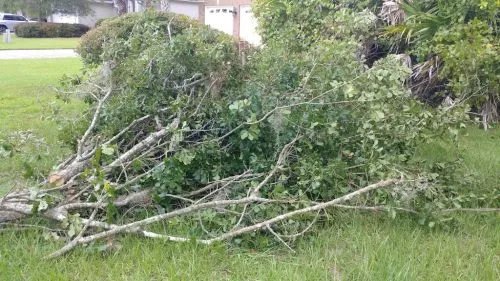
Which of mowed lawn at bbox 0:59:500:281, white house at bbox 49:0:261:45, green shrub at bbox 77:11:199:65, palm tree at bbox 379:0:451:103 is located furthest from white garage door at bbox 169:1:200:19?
mowed lawn at bbox 0:59:500:281

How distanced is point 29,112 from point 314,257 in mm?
6289

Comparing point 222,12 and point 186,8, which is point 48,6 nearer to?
point 186,8

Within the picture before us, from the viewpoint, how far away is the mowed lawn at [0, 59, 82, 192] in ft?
14.8

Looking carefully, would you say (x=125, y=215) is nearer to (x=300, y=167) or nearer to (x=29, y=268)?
(x=29, y=268)

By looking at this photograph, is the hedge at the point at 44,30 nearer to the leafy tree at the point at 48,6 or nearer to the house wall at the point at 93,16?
the leafy tree at the point at 48,6

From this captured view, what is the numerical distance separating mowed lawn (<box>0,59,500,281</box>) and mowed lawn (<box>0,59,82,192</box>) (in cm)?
89

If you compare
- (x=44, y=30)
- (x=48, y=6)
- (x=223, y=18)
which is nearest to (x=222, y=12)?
(x=223, y=18)

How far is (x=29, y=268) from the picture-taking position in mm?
3178

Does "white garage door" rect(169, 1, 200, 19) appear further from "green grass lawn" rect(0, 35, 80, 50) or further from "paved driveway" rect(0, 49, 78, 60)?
"paved driveway" rect(0, 49, 78, 60)

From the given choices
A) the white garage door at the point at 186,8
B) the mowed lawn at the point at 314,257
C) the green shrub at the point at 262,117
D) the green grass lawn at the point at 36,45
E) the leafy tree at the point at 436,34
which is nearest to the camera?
the mowed lawn at the point at 314,257

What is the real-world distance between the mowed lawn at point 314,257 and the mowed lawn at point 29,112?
893 mm

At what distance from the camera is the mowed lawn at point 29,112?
451cm

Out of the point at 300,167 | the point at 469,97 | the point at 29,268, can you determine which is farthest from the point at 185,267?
the point at 469,97

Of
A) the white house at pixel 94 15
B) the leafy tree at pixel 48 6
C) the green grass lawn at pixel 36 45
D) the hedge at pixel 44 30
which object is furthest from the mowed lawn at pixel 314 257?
the white house at pixel 94 15
